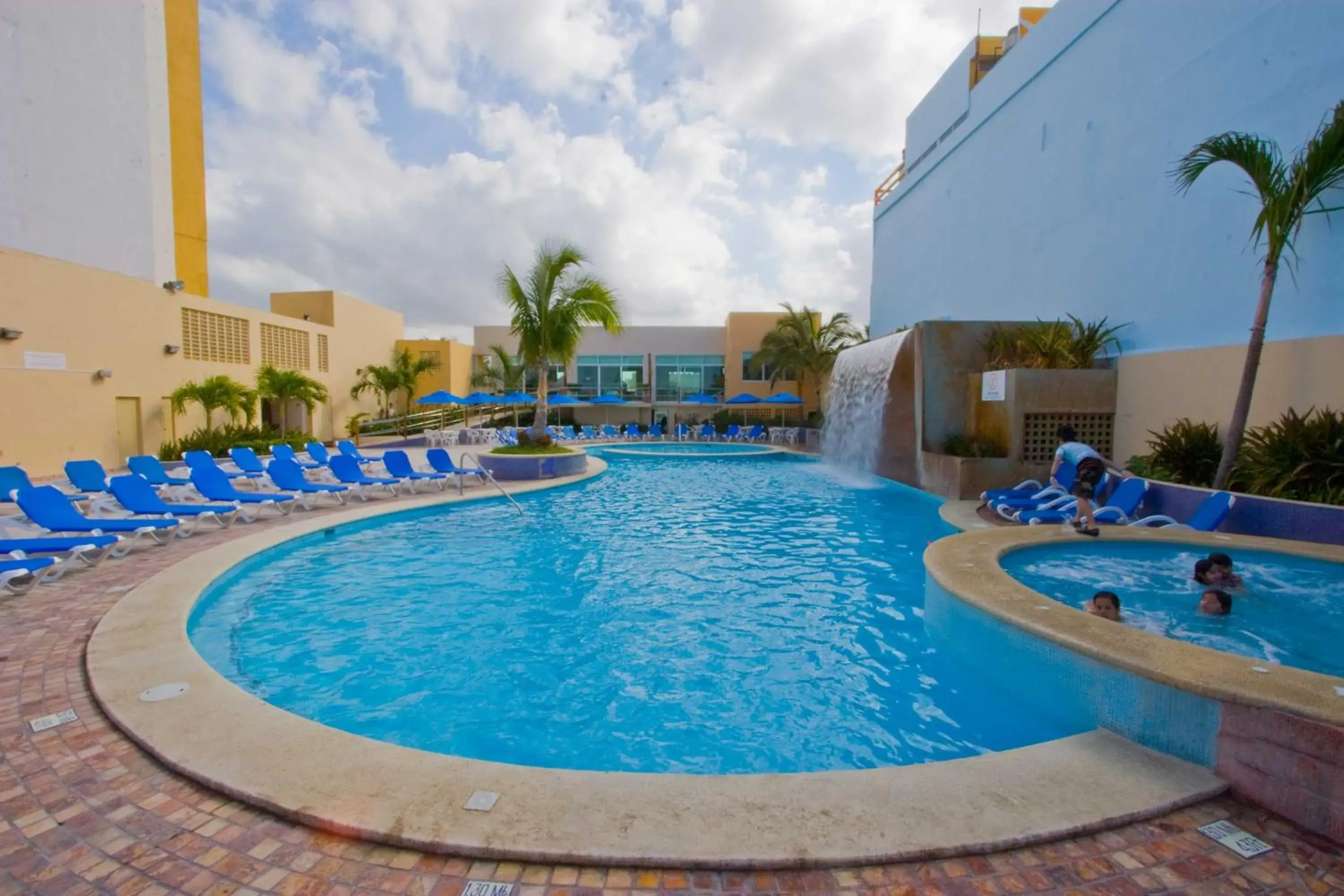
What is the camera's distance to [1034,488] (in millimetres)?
10180

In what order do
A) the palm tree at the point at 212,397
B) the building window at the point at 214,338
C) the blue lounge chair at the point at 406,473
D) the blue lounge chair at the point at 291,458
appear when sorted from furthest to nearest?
the building window at the point at 214,338
the palm tree at the point at 212,397
the blue lounge chair at the point at 406,473
the blue lounge chair at the point at 291,458

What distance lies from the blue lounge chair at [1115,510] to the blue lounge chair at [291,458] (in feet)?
35.1

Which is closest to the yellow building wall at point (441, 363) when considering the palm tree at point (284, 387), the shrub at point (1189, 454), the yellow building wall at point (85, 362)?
the palm tree at point (284, 387)

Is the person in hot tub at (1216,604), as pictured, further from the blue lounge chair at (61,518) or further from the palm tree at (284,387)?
the palm tree at (284,387)

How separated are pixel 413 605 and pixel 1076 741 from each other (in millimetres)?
4936

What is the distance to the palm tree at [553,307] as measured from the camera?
13.9 m

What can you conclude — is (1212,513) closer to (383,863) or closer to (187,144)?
(383,863)

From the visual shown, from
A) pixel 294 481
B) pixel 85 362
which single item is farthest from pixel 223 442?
pixel 294 481

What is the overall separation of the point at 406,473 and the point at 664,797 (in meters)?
10.3

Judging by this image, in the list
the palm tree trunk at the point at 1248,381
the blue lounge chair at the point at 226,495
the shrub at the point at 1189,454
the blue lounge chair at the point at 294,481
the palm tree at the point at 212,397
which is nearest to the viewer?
the palm tree trunk at the point at 1248,381

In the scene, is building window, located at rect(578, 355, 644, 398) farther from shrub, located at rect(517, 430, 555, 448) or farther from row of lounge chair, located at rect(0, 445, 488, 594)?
row of lounge chair, located at rect(0, 445, 488, 594)

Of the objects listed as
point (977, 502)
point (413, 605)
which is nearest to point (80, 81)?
point (413, 605)

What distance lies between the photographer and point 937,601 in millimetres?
4840

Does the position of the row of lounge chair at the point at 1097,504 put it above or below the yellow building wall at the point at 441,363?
below
